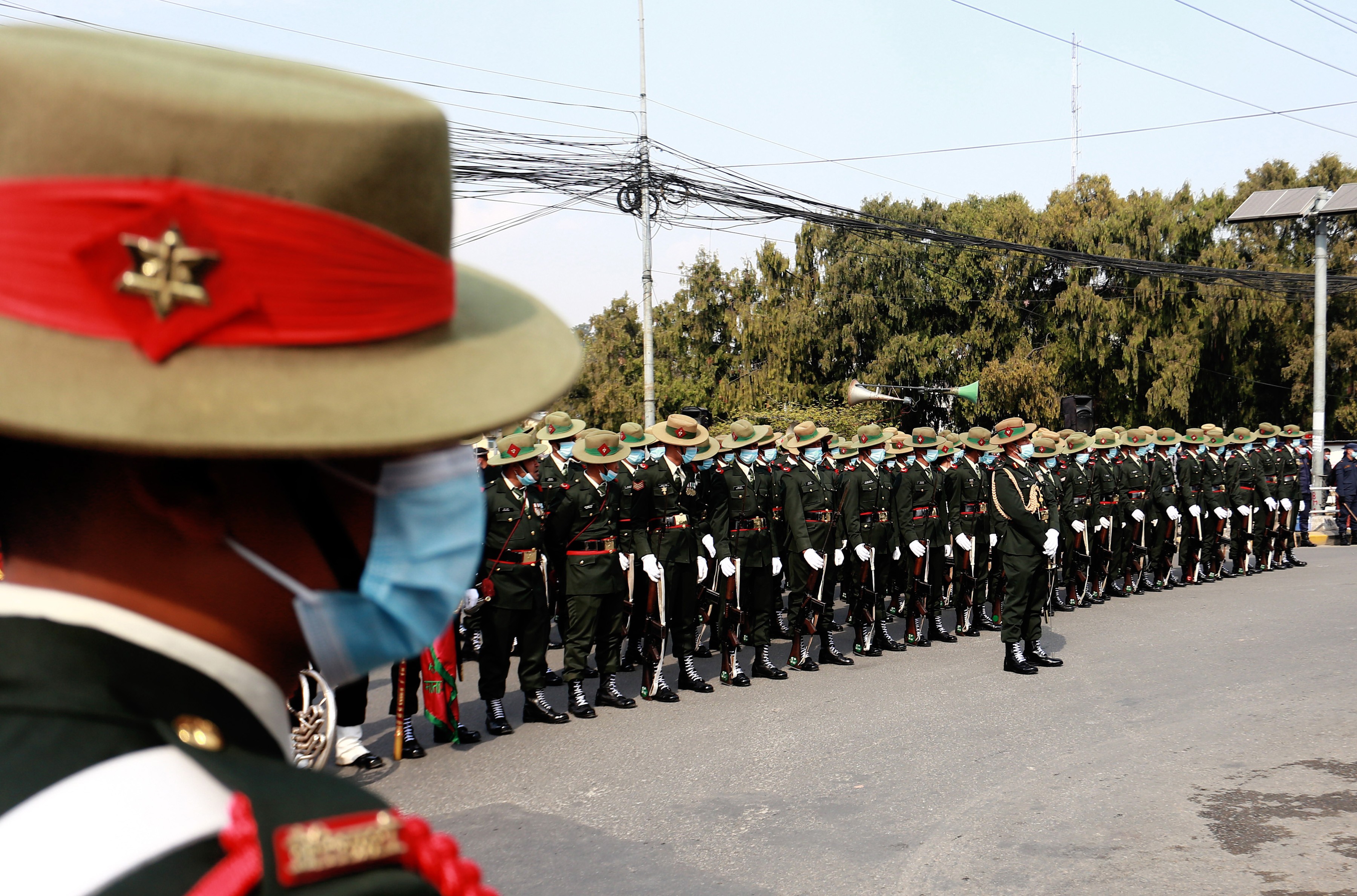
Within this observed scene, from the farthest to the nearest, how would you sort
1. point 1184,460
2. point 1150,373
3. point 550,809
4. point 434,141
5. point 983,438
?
point 1150,373
point 1184,460
point 983,438
point 550,809
point 434,141

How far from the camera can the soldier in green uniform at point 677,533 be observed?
8961mm

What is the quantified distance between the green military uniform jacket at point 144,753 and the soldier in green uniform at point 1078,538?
1274 centimetres

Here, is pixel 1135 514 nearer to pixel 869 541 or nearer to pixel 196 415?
pixel 869 541

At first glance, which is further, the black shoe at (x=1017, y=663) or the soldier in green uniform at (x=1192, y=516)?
the soldier in green uniform at (x=1192, y=516)

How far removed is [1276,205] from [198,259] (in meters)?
27.7

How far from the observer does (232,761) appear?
0.88 metres

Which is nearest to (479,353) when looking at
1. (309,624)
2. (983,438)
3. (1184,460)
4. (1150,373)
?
(309,624)

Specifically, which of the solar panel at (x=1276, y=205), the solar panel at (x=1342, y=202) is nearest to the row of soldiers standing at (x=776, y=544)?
the solar panel at (x=1342, y=202)

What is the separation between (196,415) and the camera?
833 millimetres

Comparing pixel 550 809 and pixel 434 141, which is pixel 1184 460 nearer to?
pixel 550 809

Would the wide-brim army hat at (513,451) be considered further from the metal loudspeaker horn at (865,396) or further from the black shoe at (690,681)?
the metal loudspeaker horn at (865,396)

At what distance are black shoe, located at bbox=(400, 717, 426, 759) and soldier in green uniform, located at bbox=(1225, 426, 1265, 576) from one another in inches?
509

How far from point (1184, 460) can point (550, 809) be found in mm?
12376

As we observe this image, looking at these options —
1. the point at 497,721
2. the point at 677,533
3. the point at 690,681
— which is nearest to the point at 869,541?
the point at 677,533
